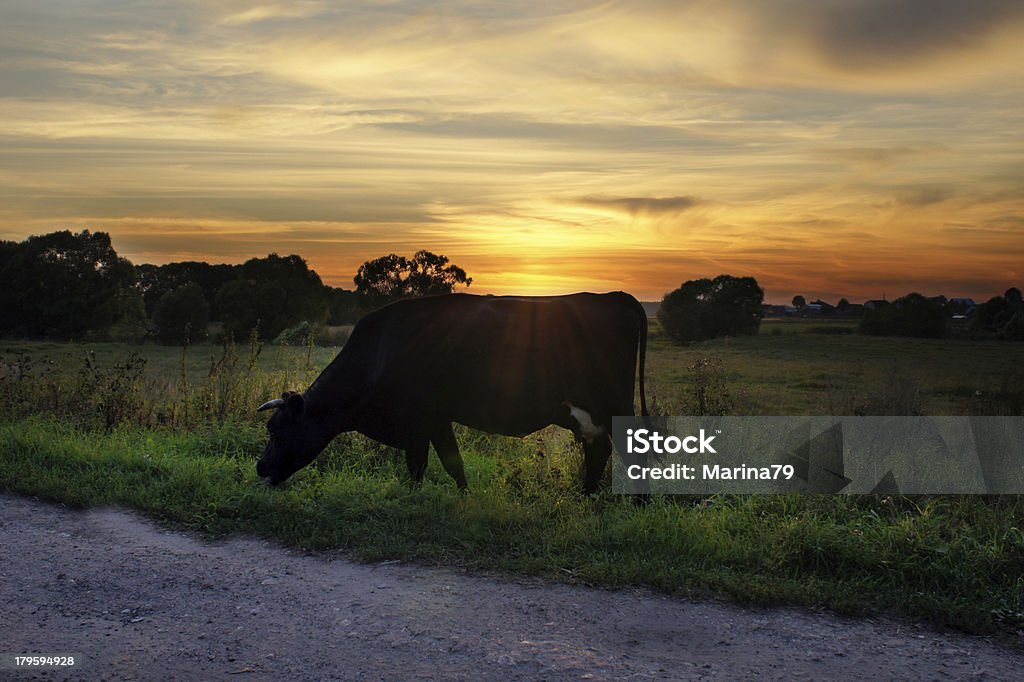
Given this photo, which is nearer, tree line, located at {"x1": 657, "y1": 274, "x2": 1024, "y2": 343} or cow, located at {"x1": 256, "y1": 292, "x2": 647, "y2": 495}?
cow, located at {"x1": 256, "y1": 292, "x2": 647, "y2": 495}

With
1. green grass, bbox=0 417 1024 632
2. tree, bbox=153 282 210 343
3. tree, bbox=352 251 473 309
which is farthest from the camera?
tree, bbox=153 282 210 343

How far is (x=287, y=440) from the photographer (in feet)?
27.7

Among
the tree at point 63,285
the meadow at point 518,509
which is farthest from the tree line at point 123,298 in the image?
the meadow at point 518,509

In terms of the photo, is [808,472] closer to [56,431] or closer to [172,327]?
[56,431]

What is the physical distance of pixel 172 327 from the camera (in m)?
43.9

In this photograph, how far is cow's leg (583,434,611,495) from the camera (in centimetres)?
824

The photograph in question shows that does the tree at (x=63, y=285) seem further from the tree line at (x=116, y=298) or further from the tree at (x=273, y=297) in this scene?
the tree at (x=273, y=297)

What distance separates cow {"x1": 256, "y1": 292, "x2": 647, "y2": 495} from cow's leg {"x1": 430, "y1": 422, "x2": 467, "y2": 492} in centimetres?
1

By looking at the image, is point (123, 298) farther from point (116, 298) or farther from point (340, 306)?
point (340, 306)

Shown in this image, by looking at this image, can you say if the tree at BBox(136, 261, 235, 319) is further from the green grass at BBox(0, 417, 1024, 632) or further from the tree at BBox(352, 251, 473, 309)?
the green grass at BBox(0, 417, 1024, 632)

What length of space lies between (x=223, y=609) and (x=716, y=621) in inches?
133

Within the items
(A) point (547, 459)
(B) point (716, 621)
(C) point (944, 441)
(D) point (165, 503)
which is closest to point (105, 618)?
(D) point (165, 503)

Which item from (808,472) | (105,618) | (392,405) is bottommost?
(105,618)

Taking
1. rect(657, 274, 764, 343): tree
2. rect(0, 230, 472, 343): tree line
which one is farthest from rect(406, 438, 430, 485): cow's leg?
rect(0, 230, 472, 343): tree line
